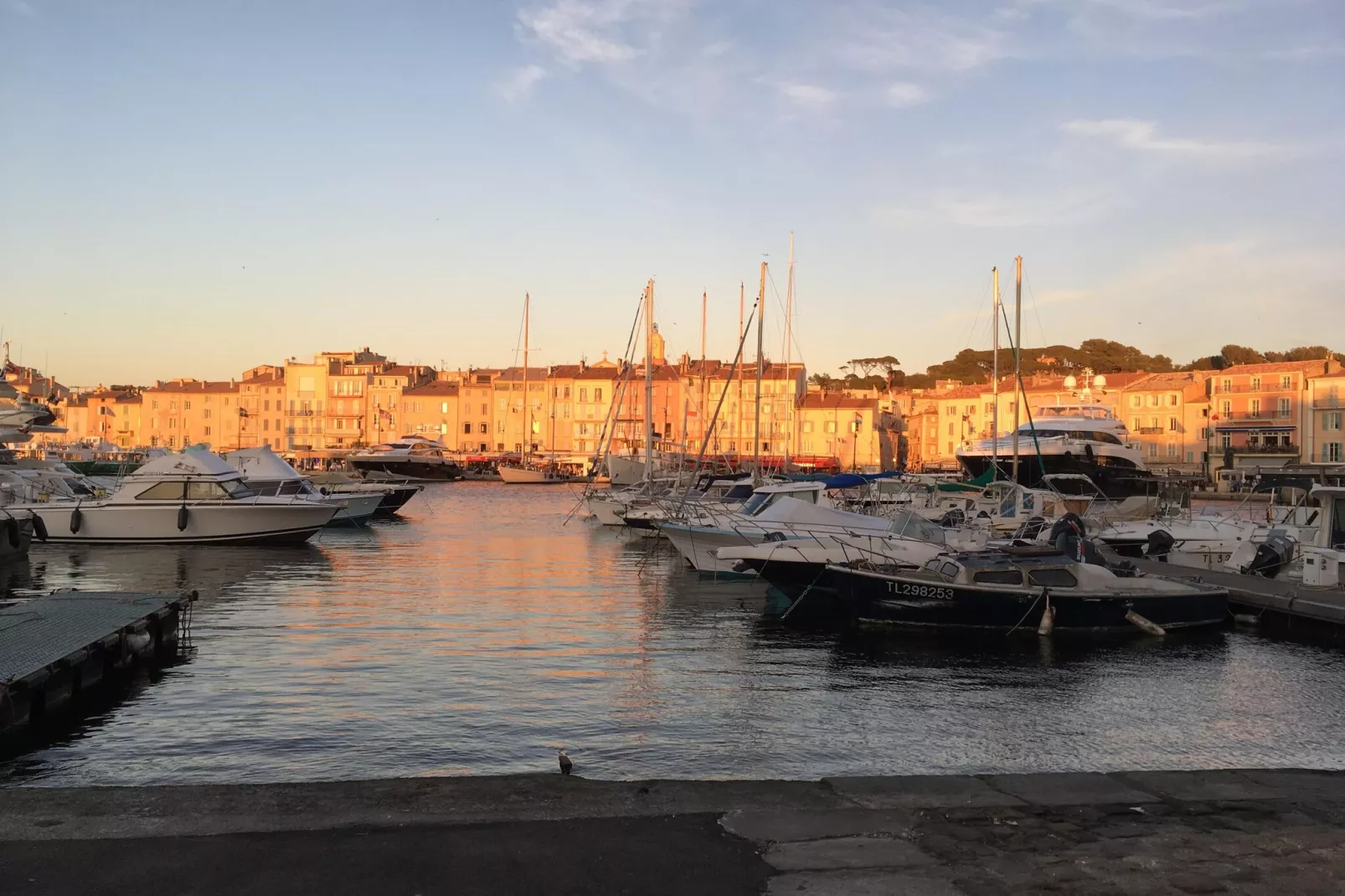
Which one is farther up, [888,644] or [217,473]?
[217,473]

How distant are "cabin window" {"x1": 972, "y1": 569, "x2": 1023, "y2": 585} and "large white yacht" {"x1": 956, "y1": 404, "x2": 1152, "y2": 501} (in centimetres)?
3322

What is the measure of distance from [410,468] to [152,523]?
227 ft

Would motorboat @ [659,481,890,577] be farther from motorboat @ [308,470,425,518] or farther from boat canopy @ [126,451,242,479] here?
motorboat @ [308,470,425,518]

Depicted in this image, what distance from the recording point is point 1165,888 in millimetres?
7090

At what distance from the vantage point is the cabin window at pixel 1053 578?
22938 millimetres

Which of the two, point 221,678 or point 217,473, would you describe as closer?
point 221,678

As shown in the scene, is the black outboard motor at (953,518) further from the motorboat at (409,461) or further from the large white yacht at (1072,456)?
the motorboat at (409,461)

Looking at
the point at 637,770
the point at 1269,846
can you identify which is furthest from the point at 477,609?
the point at 1269,846

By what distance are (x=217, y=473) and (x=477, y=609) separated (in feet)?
58.2

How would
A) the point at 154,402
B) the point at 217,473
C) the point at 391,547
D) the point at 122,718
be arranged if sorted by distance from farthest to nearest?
the point at 154,402 → the point at 391,547 → the point at 217,473 → the point at 122,718

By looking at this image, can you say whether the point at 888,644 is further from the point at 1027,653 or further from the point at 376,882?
the point at 376,882

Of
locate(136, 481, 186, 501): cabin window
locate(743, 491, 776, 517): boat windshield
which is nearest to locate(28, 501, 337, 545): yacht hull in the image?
locate(136, 481, 186, 501): cabin window

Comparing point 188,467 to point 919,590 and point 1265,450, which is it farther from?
point 1265,450

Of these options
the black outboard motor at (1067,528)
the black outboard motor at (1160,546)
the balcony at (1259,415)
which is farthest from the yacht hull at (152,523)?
the balcony at (1259,415)
